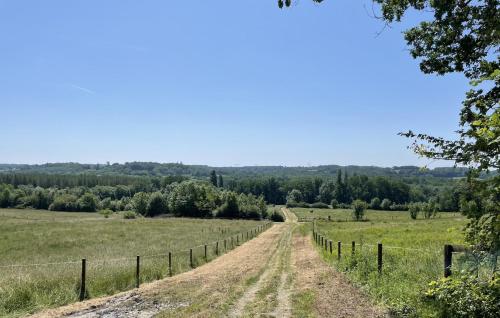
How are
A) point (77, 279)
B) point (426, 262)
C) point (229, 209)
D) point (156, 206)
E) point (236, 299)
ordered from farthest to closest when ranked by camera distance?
point (156, 206) → point (229, 209) → point (77, 279) → point (426, 262) → point (236, 299)

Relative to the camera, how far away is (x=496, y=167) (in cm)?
498

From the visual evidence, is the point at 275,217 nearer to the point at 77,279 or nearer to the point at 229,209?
the point at 229,209

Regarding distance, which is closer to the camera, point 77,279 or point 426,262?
point 426,262

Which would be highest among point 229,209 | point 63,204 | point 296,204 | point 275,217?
point 229,209

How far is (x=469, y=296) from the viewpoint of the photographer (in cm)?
657

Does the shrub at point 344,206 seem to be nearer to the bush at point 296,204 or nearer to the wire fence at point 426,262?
the bush at point 296,204

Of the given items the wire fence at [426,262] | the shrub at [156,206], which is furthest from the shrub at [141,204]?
the wire fence at [426,262]

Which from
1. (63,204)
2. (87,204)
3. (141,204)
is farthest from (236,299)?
(63,204)

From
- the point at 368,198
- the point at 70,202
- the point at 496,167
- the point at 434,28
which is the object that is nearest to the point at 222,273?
the point at 434,28

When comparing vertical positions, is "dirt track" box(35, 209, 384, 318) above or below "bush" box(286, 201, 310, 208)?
above

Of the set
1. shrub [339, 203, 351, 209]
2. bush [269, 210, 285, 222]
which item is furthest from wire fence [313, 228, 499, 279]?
shrub [339, 203, 351, 209]

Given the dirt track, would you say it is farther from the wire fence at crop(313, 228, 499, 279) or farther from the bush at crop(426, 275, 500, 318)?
the bush at crop(426, 275, 500, 318)

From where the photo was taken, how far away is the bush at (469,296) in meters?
6.23

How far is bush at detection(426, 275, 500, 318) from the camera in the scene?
6.23 meters
